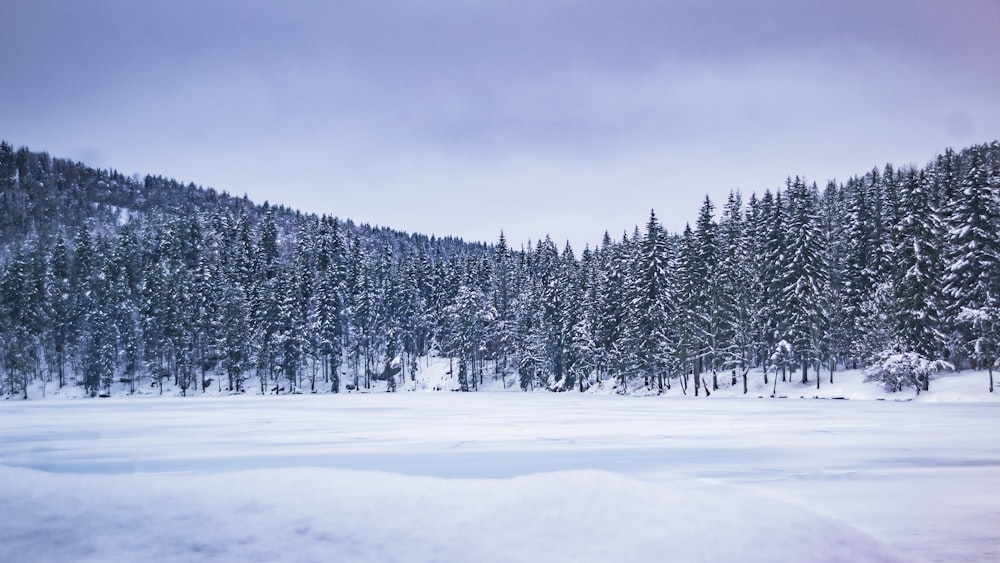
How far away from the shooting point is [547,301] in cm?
7212

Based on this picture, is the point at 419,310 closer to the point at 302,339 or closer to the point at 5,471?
the point at 302,339

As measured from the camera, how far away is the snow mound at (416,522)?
638 cm

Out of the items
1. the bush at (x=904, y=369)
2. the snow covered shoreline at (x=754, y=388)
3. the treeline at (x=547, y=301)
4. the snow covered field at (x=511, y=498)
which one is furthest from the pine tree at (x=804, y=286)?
the snow covered field at (x=511, y=498)

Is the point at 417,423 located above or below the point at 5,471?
below

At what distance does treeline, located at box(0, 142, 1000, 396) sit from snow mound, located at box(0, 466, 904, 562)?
42465 mm

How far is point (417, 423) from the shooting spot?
23.2 m

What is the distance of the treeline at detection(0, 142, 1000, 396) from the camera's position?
44156mm

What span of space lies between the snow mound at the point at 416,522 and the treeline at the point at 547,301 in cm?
4246

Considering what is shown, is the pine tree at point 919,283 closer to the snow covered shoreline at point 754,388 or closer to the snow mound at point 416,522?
the snow covered shoreline at point 754,388

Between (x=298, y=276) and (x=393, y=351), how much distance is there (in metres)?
17.9

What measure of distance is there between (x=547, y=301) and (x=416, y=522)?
6495 centimetres

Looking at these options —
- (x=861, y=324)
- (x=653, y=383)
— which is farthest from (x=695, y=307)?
(x=861, y=324)

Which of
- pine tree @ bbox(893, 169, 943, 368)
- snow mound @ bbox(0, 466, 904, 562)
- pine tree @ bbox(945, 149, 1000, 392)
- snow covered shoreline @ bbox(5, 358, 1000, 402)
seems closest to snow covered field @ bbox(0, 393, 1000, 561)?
snow mound @ bbox(0, 466, 904, 562)

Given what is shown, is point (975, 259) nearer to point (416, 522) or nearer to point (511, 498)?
point (511, 498)
